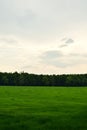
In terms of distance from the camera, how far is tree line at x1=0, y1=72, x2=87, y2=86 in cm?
18512

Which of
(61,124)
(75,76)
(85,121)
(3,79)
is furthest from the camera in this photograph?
(75,76)

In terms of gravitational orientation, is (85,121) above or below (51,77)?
below

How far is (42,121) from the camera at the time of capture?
21156 millimetres

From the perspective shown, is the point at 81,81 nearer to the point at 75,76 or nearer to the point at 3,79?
the point at 75,76

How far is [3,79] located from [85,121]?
16406cm

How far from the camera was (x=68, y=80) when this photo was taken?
19038 cm

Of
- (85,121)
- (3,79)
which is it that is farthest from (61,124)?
(3,79)

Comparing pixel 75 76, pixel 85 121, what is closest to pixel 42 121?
pixel 85 121

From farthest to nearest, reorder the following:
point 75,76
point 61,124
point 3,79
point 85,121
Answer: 1. point 75,76
2. point 3,79
3. point 85,121
4. point 61,124

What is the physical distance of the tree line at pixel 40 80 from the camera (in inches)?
7288

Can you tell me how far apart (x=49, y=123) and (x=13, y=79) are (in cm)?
17094

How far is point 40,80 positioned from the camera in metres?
189

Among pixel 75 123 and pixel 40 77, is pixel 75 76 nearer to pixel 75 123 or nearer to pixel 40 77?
pixel 40 77

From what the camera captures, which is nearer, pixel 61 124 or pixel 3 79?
pixel 61 124
